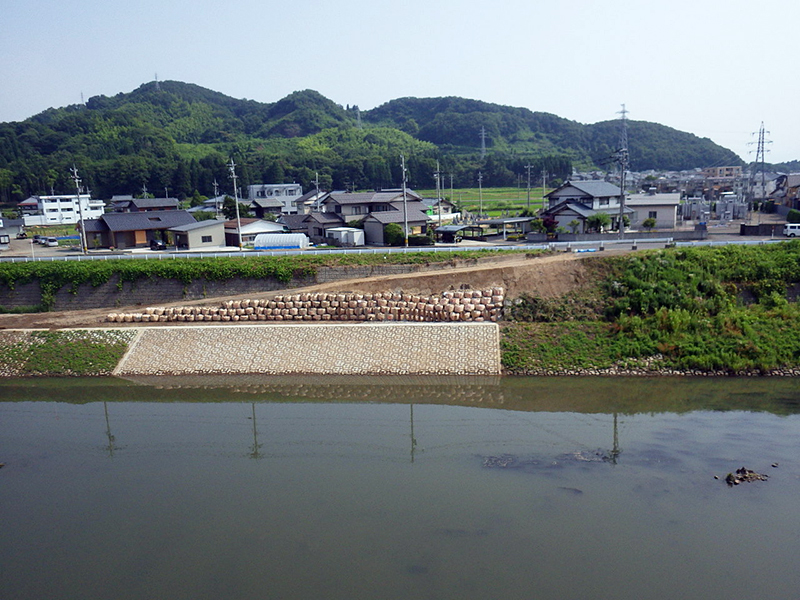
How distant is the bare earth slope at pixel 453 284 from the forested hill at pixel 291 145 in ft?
174

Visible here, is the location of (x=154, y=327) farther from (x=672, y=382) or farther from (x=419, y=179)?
(x=419, y=179)

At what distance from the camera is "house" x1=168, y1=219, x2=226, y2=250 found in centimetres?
3233

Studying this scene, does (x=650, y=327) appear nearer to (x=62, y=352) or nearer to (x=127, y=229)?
(x=62, y=352)

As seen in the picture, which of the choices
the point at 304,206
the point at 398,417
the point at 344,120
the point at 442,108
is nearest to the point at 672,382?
the point at 398,417

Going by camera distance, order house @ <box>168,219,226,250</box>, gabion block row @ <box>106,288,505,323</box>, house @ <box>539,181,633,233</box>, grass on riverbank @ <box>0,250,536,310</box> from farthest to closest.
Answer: house @ <box>539,181,633,233</box> < house @ <box>168,219,226,250</box> < grass on riverbank @ <box>0,250,536,310</box> < gabion block row @ <box>106,288,505,323</box>

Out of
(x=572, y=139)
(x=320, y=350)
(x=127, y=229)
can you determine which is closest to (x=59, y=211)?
(x=127, y=229)

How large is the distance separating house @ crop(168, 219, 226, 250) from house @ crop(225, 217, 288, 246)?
2.31 feet

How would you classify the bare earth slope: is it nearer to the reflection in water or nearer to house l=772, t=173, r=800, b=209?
the reflection in water

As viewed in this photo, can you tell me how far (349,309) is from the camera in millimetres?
19422

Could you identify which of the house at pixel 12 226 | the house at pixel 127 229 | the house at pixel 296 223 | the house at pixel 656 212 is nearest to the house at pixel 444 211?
the house at pixel 296 223

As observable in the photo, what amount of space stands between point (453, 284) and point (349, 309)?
11.8 ft

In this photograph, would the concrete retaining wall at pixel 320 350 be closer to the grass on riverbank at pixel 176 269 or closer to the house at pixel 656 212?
the grass on riverbank at pixel 176 269

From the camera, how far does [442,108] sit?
15725cm

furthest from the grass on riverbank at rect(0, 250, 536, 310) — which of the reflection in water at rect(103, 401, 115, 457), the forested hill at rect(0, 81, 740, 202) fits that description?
the forested hill at rect(0, 81, 740, 202)
